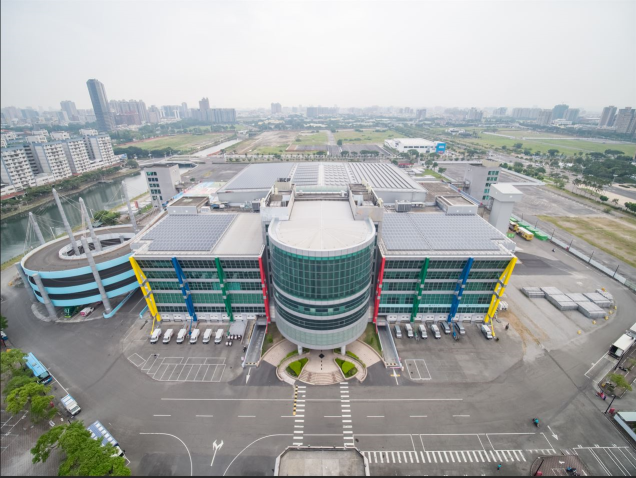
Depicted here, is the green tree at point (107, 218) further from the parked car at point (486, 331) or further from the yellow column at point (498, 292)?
the yellow column at point (498, 292)

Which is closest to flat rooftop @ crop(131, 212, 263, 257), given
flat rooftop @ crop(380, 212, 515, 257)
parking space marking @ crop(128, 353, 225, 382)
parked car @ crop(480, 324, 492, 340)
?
parking space marking @ crop(128, 353, 225, 382)

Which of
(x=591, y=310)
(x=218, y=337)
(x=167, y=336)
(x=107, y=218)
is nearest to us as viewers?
(x=218, y=337)

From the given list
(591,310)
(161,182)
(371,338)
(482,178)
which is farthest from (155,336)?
(482,178)

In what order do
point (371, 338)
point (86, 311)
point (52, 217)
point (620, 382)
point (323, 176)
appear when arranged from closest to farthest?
point (620, 382)
point (371, 338)
point (86, 311)
point (323, 176)
point (52, 217)

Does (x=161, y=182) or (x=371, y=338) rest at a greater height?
(x=161, y=182)

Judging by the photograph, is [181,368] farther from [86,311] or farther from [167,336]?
[86,311]

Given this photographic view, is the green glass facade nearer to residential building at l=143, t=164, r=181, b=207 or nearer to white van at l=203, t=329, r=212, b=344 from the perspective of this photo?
white van at l=203, t=329, r=212, b=344
